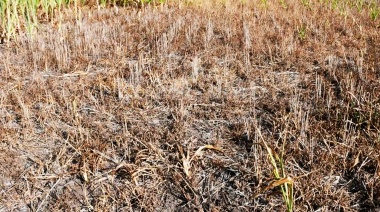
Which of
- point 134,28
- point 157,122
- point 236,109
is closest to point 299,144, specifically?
point 236,109

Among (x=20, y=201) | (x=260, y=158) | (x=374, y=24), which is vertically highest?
(x=374, y=24)

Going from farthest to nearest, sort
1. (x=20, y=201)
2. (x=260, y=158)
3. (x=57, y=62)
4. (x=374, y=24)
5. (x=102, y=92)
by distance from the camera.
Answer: (x=374, y=24) < (x=57, y=62) < (x=102, y=92) < (x=260, y=158) < (x=20, y=201)

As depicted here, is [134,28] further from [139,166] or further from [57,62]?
[139,166]

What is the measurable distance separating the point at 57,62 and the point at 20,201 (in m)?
1.68

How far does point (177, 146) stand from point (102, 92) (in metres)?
0.93

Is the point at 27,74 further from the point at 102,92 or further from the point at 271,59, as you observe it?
the point at 271,59

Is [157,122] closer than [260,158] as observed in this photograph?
No

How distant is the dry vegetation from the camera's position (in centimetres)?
154

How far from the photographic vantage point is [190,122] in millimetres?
2059

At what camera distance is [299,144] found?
71.5 inches

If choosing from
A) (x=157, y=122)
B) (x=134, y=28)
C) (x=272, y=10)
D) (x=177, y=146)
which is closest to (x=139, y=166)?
(x=177, y=146)

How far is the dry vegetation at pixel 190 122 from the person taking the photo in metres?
1.54

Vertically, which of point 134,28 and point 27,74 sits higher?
point 134,28

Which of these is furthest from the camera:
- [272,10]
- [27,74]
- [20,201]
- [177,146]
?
[272,10]
